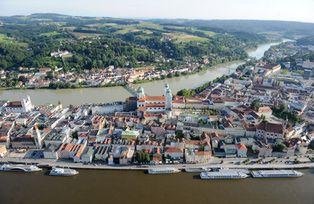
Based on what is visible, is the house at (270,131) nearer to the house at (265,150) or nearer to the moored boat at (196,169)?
the house at (265,150)

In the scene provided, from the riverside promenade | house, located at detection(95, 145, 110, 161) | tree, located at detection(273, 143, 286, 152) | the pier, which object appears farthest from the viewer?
the pier

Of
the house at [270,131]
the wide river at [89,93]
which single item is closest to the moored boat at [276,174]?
the house at [270,131]

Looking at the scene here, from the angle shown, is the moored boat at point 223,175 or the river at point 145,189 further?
the moored boat at point 223,175

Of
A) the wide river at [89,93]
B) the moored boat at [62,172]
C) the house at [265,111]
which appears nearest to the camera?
the moored boat at [62,172]

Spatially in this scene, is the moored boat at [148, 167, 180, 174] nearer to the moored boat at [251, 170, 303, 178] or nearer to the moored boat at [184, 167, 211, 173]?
the moored boat at [184, 167, 211, 173]

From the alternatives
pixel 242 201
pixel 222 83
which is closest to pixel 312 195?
pixel 242 201

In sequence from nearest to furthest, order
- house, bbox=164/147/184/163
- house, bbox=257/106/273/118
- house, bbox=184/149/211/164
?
house, bbox=184/149/211/164
house, bbox=164/147/184/163
house, bbox=257/106/273/118

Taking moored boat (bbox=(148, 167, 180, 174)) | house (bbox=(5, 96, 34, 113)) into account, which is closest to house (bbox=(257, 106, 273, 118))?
moored boat (bbox=(148, 167, 180, 174))

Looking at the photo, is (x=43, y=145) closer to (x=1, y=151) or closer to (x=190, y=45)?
(x=1, y=151)
